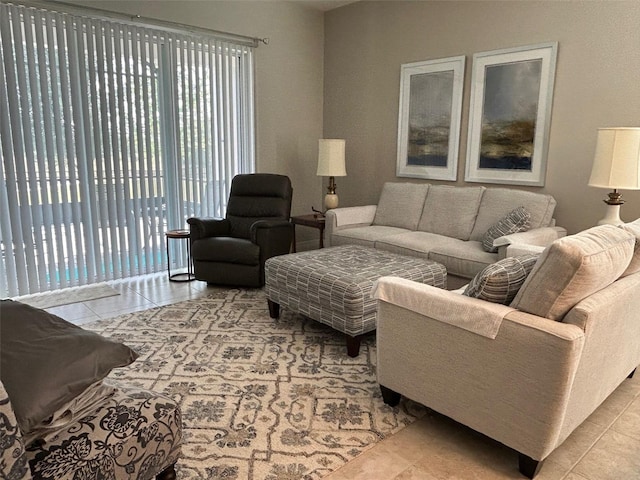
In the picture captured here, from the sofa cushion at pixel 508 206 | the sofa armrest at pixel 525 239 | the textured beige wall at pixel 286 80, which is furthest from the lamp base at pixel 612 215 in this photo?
the textured beige wall at pixel 286 80

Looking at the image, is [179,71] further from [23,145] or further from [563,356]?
[563,356]

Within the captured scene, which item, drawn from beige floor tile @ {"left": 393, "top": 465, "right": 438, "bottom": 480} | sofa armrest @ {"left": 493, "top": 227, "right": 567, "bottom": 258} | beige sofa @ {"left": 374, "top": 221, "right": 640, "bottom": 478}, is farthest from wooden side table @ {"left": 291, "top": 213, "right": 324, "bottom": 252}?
beige floor tile @ {"left": 393, "top": 465, "right": 438, "bottom": 480}

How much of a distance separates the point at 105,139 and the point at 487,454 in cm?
377

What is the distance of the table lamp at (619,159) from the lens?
2.98 metres

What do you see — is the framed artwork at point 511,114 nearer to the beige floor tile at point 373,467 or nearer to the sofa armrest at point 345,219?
the sofa armrest at point 345,219

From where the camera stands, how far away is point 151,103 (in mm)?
4305

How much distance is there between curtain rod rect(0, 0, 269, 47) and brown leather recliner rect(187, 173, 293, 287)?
1.43m

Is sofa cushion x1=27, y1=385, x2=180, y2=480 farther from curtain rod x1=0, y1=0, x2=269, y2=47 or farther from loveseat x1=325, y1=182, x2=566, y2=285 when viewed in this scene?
curtain rod x1=0, y1=0, x2=269, y2=47

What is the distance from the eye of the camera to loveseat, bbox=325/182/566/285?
3443 millimetres

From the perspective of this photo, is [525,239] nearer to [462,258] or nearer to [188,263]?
[462,258]

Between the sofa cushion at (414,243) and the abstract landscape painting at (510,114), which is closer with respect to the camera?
the sofa cushion at (414,243)

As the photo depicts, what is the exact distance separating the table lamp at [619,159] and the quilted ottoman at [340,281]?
4.03ft

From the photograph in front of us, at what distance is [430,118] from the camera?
15.1 feet

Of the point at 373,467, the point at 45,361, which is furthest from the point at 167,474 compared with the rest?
the point at 373,467
